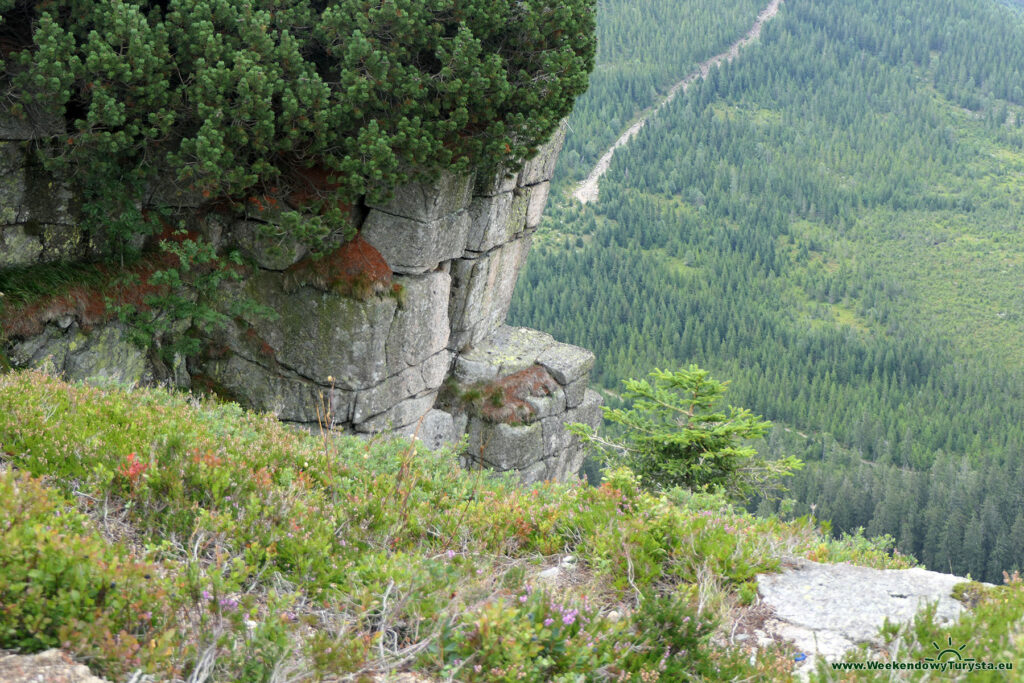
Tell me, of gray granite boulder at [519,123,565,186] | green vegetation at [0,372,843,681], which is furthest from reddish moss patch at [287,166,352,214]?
green vegetation at [0,372,843,681]

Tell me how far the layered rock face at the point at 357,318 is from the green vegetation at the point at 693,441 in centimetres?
412

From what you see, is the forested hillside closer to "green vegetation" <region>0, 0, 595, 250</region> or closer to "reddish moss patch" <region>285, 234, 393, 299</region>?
"reddish moss patch" <region>285, 234, 393, 299</region>

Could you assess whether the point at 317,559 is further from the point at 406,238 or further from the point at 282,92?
the point at 406,238

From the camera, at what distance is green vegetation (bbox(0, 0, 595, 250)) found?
15453mm

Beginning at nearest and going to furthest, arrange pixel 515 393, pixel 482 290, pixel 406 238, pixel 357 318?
pixel 357 318
pixel 406 238
pixel 482 290
pixel 515 393

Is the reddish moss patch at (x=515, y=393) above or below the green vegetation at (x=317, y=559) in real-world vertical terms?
below

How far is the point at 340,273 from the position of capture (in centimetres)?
2047

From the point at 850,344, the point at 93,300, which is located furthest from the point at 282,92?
the point at 850,344

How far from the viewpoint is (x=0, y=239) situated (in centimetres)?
1648

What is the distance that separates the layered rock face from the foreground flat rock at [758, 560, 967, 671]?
12.5 m

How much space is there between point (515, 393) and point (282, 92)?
12505 mm

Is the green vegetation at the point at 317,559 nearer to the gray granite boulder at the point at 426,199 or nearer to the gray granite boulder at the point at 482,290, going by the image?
the gray granite boulder at the point at 426,199

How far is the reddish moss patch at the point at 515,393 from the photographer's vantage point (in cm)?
2577

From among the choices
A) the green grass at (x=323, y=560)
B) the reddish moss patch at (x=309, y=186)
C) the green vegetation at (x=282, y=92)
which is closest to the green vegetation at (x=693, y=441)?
the green vegetation at (x=282, y=92)
